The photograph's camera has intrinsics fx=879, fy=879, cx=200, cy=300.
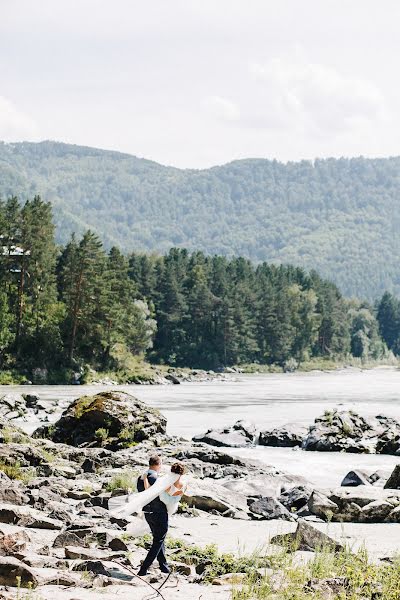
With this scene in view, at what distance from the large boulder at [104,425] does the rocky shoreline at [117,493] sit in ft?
0.16

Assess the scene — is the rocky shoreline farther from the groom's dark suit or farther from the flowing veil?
the flowing veil

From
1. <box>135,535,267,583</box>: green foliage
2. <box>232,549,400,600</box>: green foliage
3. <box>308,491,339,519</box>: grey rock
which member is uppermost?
<box>232,549,400,600</box>: green foliage

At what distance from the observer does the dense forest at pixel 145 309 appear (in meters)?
93.8

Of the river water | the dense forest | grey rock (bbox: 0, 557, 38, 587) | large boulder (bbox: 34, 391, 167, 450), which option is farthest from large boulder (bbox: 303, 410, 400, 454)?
the dense forest

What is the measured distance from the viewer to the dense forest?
308 feet

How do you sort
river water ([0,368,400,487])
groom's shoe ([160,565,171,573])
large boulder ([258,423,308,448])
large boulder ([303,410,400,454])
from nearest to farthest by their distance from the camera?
groom's shoe ([160,565,171,573]) < river water ([0,368,400,487]) < large boulder ([303,410,400,454]) < large boulder ([258,423,308,448])

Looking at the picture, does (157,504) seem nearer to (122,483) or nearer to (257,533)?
(257,533)

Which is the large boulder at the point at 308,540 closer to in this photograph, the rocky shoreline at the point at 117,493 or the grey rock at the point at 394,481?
the rocky shoreline at the point at 117,493

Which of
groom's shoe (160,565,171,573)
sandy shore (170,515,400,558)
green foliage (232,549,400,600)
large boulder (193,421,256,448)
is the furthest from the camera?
large boulder (193,421,256,448)

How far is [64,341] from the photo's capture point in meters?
95.2

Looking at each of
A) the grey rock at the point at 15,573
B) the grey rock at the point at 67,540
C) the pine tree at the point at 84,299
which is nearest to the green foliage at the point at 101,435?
the grey rock at the point at 67,540

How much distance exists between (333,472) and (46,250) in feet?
231

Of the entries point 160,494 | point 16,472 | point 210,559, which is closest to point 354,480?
point 16,472

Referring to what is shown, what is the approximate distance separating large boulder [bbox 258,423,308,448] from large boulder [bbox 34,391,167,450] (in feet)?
18.6
